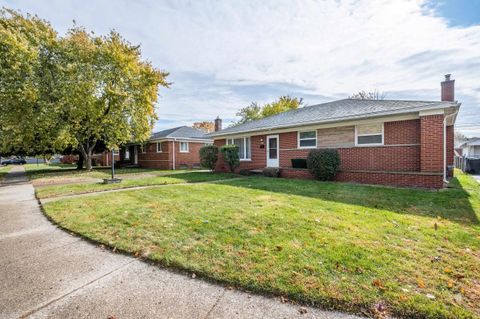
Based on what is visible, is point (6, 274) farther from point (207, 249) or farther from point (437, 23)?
point (437, 23)

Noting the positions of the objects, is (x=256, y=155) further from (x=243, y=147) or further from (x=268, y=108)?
(x=268, y=108)

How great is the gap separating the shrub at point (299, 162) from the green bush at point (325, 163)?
1.22 meters

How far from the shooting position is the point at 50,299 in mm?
2443

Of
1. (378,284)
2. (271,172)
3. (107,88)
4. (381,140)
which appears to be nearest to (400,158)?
(381,140)

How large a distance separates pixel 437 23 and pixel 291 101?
28.9 meters

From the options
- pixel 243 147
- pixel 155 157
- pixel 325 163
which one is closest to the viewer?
pixel 325 163

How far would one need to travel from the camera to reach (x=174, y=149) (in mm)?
21234

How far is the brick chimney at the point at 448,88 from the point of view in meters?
11.4

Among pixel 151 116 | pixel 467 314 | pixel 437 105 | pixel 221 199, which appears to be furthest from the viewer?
pixel 151 116

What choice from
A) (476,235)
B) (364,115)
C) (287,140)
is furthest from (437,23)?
(476,235)

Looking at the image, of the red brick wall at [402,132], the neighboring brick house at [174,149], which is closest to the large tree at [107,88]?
the neighboring brick house at [174,149]

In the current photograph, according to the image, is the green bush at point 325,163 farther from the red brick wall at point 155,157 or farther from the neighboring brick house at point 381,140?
the red brick wall at point 155,157

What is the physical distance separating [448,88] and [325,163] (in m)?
7.57

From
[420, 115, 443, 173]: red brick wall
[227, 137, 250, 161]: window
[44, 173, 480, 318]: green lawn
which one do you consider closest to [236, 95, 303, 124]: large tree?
[227, 137, 250, 161]: window
